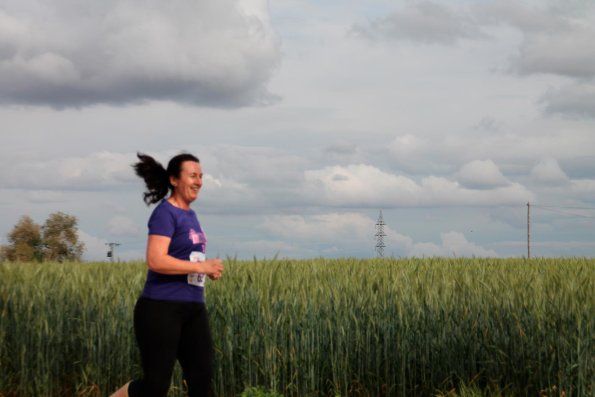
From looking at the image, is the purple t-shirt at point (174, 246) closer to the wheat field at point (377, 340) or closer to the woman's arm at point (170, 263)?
the woman's arm at point (170, 263)

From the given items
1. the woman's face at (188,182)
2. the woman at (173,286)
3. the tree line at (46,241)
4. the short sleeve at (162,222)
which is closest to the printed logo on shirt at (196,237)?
the woman at (173,286)

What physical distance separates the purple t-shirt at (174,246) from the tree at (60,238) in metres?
17.7

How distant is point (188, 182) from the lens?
5.39 m

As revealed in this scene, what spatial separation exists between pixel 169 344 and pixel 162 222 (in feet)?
2.97

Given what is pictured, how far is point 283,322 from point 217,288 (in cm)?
115

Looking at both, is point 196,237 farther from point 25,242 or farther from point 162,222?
point 25,242

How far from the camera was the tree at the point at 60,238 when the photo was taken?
2195 cm

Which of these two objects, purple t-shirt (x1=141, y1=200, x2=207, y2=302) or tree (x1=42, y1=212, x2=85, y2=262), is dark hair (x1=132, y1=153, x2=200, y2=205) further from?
tree (x1=42, y1=212, x2=85, y2=262)

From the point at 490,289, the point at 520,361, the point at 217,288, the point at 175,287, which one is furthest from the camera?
the point at 217,288

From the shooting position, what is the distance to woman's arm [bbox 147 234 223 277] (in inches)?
199

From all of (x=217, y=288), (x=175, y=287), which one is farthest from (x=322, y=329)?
(x=175, y=287)

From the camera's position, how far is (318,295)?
765cm

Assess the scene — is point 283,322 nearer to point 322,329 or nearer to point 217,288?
point 322,329

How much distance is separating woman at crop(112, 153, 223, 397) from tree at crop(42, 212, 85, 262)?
17.4 meters
